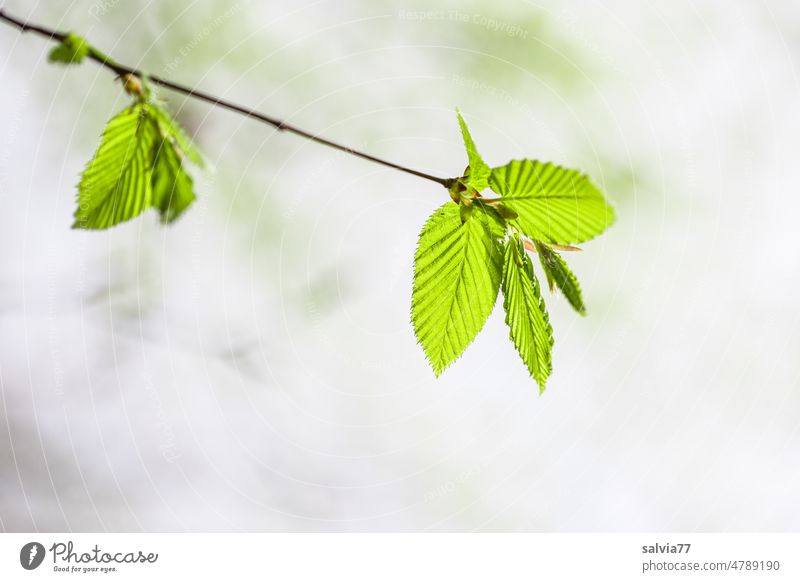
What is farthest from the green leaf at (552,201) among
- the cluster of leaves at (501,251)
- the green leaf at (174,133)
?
the green leaf at (174,133)

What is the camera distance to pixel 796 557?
692 millimetres

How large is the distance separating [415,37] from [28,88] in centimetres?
63

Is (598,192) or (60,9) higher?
(60,9)

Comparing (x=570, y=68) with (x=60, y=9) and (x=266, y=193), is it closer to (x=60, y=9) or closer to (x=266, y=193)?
(x=266, y=193)

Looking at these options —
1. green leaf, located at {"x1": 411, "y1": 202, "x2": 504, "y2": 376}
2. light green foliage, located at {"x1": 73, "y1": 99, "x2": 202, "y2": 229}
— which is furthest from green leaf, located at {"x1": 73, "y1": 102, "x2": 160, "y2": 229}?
green leaf, located at {"x1": 411, "y1": 202, "x2": 504, "y2": 376}

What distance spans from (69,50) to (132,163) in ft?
0.25

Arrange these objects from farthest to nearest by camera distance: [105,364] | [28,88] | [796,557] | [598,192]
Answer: [105,364] < [28,88] < [796,557] < [598,192]

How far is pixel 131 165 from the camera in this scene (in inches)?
12.1

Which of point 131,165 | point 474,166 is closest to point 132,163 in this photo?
point 131,165

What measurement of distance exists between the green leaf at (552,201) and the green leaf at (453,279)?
0.05ft

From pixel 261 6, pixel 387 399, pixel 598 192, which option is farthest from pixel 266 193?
pixel 598 192

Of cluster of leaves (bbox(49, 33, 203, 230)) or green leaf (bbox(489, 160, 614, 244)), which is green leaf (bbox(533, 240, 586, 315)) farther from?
cluster of leaves (bbox(49, 33, 203, 230))

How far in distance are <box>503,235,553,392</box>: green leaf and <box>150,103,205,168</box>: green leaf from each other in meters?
0.18

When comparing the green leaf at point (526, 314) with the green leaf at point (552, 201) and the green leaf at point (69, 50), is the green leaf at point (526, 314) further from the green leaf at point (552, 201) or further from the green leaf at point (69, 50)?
the green leaf at point (69, 50)
